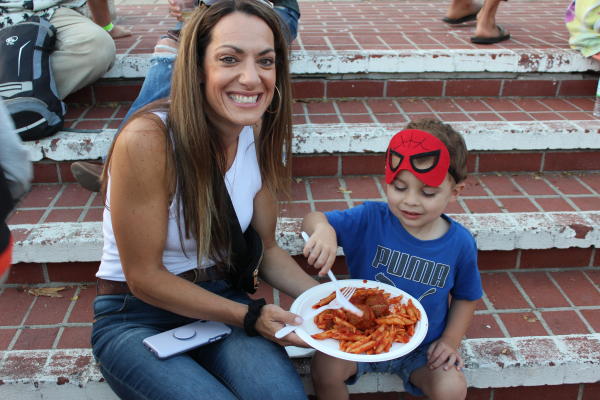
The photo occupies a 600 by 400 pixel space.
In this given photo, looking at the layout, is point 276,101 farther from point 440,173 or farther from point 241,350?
point 241,350

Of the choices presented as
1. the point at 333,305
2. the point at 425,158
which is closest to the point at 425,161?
the point at 425,158

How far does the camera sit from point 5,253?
3.50 ft

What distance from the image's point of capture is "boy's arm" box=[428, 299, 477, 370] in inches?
73.8

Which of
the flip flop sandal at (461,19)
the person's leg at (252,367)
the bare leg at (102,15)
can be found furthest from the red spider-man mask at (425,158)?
the flip flop sandal at (461,19)

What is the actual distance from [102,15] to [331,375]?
3.48m

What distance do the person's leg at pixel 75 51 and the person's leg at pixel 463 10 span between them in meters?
2.99

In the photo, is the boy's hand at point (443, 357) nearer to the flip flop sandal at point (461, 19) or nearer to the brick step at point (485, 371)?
the brick step at point (485, 371)

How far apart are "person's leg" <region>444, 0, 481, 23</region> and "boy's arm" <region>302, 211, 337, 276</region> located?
356 cm

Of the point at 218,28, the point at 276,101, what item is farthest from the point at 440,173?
the point at 218,28

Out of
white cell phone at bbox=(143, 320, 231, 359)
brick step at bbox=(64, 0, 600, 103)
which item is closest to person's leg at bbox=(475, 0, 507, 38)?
brick step at bbox=(64, 0, 600, 103)

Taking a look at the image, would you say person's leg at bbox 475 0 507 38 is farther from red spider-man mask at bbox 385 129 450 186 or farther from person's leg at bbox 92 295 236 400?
person's leg at bbox 92 295 236 400

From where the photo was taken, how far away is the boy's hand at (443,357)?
187 cm

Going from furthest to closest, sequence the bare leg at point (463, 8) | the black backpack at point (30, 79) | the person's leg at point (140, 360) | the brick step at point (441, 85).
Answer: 1. the bare leg at point (463, 8)
2. the brick step at point (441, 85)
3. the black backpack at point (30, 79)
4. the person's leg at point (140, 360)

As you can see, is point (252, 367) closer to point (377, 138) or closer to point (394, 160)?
point (394, 160)
